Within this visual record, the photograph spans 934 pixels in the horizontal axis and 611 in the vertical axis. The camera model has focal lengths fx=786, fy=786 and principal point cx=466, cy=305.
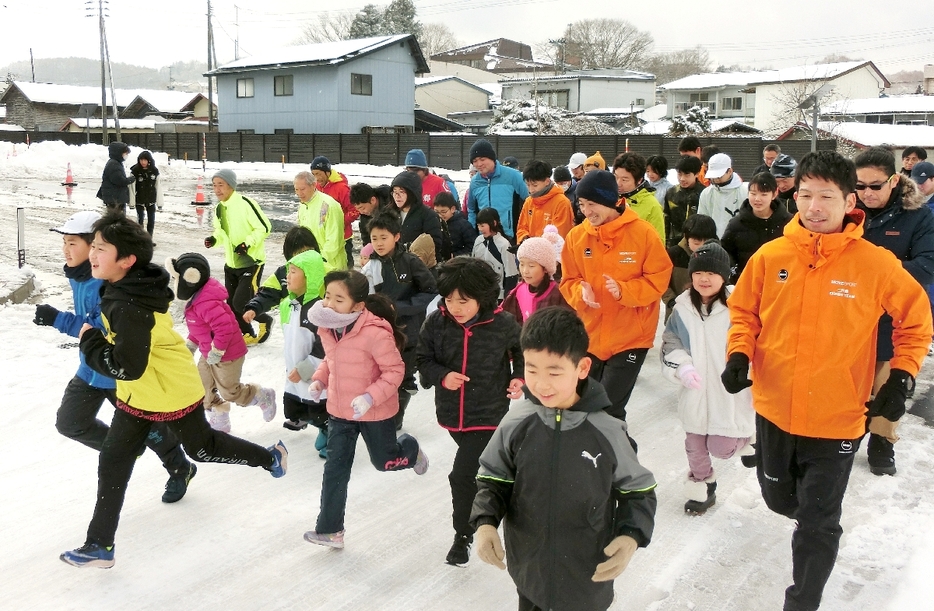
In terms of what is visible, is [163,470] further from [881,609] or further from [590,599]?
[881,609]

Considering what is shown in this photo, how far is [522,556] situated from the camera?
2.78 metres

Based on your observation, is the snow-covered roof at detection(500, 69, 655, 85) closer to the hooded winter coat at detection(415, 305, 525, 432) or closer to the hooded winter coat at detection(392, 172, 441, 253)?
the hooded winter coat at detection(392, 172, 441, 253)

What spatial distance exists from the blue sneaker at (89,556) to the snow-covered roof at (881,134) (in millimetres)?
39627

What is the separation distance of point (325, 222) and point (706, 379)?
14.2 ft

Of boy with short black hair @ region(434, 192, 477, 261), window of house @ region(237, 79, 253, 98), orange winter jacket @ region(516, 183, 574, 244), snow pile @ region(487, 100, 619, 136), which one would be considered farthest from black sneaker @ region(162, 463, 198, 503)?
window of house @ region(237, 79, 253, 98)

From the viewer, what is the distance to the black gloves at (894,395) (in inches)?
123

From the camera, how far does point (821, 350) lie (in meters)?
3.30

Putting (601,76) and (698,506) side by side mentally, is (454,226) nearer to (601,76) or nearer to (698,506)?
(698,506)

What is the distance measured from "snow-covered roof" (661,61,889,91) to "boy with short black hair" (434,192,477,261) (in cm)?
4946

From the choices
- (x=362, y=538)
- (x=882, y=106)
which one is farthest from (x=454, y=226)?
(x=882, y=106)

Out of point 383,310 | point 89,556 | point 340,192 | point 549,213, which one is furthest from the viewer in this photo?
→ point 340,192

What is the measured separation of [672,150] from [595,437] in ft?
112

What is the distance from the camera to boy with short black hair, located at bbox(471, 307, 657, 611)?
105 inches

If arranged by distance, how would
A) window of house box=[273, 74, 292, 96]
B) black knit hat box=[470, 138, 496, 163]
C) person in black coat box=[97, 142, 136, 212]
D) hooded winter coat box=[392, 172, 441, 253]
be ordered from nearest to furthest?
hooded winter coat box=[392, 172, 441, 253] < black knit hat box=[470, 138, 496, 163] < person in black coat box=[97, 142, 136, 212] < window of house box=[273, 74, 292, 96]
